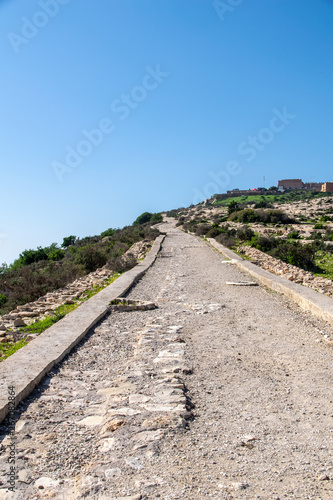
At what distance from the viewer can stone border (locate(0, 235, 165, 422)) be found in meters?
3.73

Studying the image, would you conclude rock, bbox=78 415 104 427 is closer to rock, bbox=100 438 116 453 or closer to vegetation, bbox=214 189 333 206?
rock, bbox=100 438 116 453

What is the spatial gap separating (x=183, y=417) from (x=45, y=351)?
2199 millimetres

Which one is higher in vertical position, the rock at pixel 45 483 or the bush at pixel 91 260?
the bush at pixel 91 260

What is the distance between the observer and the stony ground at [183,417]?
7.89 ft

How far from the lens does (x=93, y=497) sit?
89.1 inches

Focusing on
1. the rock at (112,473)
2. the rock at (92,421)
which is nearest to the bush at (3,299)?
the rock at (92,421)

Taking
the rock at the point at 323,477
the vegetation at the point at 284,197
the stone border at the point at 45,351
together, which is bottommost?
the rock at the point at 323,477

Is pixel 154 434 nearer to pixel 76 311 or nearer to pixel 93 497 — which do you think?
pixel 93 497

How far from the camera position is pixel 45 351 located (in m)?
4.74

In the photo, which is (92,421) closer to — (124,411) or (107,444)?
(124,411)

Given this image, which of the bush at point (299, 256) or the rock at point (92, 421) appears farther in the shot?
the bush at point (299, 256)

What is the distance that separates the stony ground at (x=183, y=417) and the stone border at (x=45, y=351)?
0.41ft

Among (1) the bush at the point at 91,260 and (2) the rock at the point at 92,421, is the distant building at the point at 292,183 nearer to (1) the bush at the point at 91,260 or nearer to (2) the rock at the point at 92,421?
(1) the bush at the point at 91,260

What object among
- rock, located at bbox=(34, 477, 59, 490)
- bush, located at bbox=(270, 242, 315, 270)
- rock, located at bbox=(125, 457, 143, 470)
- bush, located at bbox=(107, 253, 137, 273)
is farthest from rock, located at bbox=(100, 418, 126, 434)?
bush, located at bbox=(270, 242, 315, 270)
